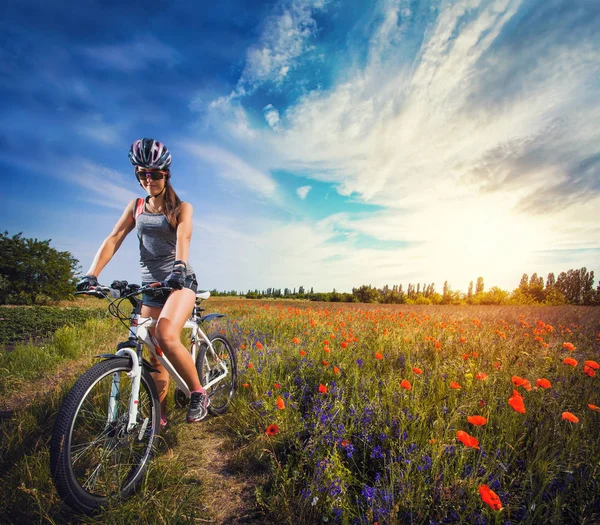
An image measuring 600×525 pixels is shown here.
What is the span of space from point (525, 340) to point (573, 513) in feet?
15.1

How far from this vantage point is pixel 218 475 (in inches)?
107

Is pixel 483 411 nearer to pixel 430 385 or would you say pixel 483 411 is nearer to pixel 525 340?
pixel 430 385

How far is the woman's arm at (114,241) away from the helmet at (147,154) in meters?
0.49

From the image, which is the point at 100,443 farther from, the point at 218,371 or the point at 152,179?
the point at 152,179

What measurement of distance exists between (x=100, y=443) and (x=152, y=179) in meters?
2.47

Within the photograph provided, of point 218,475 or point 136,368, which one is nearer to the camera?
point 136,368

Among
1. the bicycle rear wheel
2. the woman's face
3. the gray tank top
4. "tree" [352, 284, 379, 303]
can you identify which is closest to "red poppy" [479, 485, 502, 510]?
the gray tank top

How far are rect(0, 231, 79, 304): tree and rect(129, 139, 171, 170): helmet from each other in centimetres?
2437

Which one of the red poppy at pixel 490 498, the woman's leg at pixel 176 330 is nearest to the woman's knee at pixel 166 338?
the woman's leg at pixel 176 330

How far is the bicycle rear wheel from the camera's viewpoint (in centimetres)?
398

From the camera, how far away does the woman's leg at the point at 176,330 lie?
8.95 feet

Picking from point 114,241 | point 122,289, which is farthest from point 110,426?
point 114,241

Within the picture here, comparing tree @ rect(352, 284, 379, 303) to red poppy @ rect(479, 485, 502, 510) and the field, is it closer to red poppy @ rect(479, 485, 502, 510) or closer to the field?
the field

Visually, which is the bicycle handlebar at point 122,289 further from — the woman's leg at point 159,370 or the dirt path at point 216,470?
the dirt path at point 216,470
